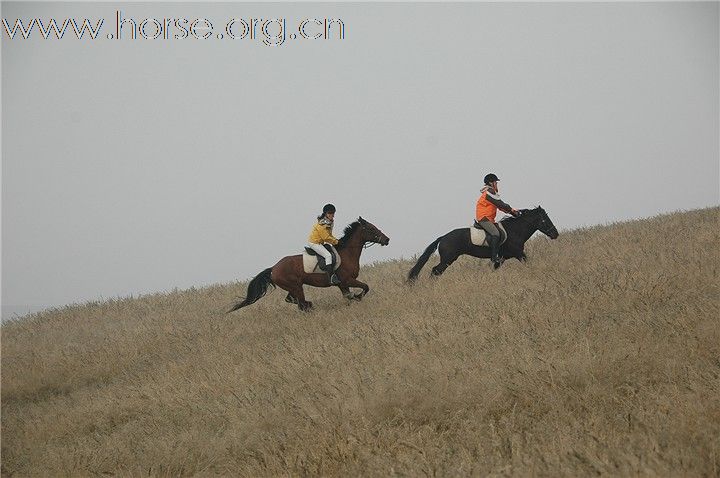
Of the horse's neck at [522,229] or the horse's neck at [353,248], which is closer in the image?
the horse's neck at [353,248]

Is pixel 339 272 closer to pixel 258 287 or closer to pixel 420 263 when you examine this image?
pixel 258 287

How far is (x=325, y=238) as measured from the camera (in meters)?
10.8

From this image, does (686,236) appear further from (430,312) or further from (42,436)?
(42,436)

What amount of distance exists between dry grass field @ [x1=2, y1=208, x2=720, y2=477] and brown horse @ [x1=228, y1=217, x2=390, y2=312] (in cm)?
36

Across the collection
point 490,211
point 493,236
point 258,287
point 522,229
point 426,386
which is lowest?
point 426,386

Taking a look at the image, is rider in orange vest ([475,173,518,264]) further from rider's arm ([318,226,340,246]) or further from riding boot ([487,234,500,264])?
rider's arm ([318,226,340,246])

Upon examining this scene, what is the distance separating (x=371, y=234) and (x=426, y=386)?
6.35m

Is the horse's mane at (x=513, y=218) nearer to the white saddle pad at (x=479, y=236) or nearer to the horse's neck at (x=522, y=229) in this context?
the horse's neck at (x=522, y=229)

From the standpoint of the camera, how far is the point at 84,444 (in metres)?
5.89

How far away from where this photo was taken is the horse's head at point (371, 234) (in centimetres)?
1104

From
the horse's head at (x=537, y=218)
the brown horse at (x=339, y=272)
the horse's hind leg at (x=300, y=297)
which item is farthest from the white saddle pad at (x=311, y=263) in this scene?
the horse's head at (x=537, y=218)

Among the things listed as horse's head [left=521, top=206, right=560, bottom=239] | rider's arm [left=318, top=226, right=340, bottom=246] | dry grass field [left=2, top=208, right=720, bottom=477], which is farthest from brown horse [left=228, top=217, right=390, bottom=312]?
horse's head [left=521, top=206, right=560, bottom=239]

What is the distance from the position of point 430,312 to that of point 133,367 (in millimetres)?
5386

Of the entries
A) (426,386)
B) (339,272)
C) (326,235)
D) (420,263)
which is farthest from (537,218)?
(426,386)
